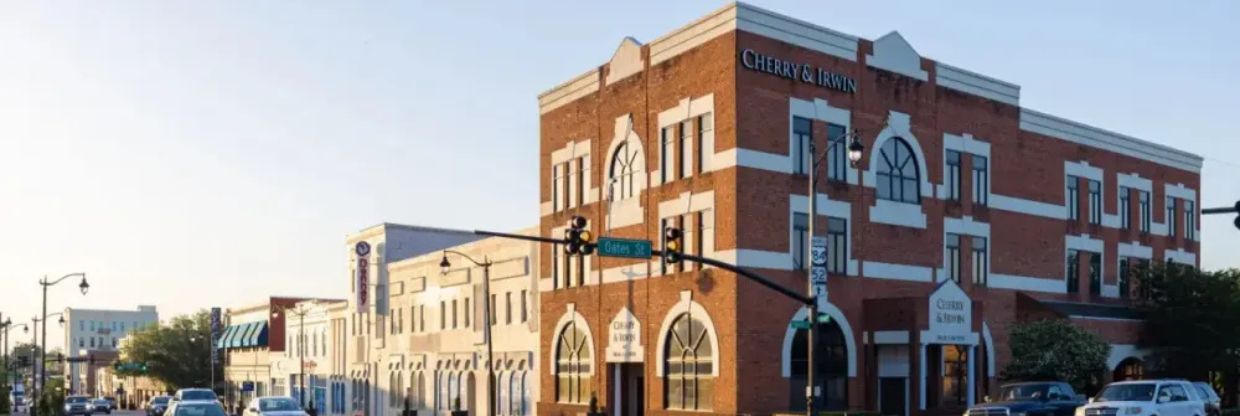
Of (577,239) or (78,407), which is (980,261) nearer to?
(577,239)

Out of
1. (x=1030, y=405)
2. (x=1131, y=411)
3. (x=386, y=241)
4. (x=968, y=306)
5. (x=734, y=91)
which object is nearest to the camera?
(x=1131, y=411)

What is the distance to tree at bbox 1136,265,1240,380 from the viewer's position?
58406mm

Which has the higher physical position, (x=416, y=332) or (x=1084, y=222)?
(x=1084, y=222)

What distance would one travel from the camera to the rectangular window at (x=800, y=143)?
46.9 m

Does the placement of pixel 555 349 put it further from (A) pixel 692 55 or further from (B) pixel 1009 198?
(B) pixel 1009 198

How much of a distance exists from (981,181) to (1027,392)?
1625cm

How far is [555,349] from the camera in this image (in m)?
57.4

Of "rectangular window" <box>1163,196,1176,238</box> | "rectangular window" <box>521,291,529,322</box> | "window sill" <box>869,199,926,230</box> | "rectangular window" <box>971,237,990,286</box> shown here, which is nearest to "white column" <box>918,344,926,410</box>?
"window sill" <box>869,199,926,230</box>

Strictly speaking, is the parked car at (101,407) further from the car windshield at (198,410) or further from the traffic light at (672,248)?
the traffic light at (672,248)

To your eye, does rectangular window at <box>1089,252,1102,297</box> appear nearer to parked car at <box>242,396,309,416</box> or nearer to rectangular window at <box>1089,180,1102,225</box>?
rectangular window at <box>1089,180,1102,225</box>

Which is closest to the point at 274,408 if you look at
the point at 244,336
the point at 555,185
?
the point at 555,185

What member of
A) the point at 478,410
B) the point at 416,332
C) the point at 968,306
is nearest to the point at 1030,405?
the point at 968,306

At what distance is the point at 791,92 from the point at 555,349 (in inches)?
682

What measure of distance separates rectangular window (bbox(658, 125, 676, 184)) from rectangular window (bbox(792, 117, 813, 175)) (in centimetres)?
459
